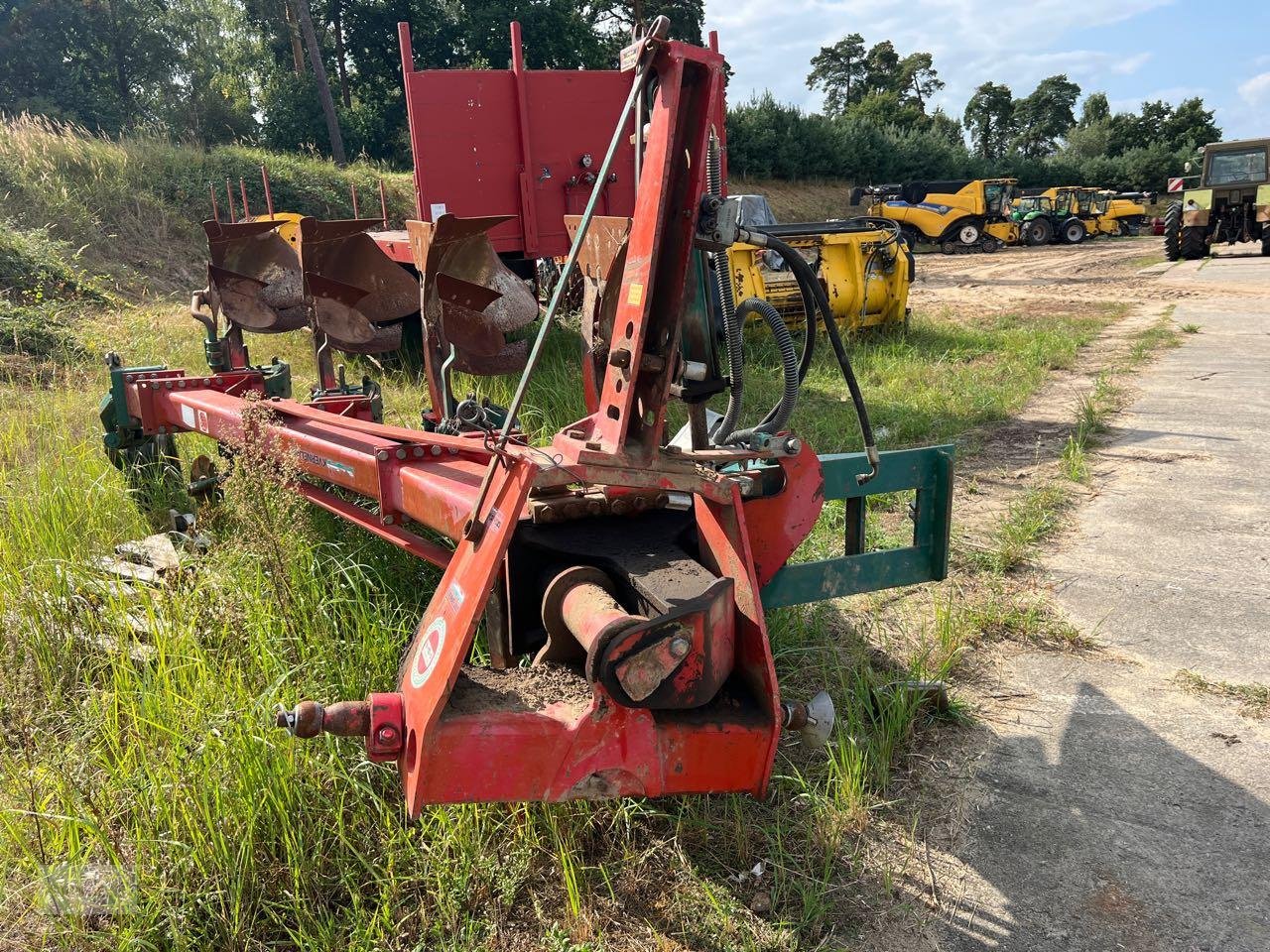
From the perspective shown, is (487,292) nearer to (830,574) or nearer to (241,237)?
(241,237)

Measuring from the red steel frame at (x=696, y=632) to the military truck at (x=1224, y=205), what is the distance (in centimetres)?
2289

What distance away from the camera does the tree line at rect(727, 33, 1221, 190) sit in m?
35.2

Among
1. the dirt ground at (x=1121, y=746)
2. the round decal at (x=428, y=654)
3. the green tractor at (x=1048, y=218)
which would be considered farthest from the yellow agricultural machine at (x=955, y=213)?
the round decal at (x=428, y=654)

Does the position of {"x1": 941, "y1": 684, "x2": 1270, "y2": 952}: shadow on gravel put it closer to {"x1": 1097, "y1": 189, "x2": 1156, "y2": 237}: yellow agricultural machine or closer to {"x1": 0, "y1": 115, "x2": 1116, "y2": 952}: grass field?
{"x1": 0, "y1": 115, "x2": 1116, "y2": 952}: grass field

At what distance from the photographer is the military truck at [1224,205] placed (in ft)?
67.6

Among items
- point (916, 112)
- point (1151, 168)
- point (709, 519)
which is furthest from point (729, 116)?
point (709, 519)

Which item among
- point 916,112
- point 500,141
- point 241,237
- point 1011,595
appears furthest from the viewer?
point 916,112

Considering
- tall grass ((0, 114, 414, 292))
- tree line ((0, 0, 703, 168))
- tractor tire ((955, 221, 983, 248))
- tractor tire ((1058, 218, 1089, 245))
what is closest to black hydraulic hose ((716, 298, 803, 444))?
tall grass ((0, 114, 414, 292))

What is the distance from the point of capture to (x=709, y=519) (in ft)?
6.66

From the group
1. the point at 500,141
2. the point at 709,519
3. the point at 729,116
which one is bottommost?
the point at 709,519

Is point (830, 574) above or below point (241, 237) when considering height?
below

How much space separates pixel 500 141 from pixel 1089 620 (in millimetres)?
5155

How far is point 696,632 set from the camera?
1718 millimetres

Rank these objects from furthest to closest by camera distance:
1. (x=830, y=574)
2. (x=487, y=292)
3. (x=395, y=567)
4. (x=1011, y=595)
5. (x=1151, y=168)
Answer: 1. (x=1151, y=168)
2. (x=487, y=292)
3. (x=1011, y=595)
4. (x=395, y=567)
5. (x=830, y=574)
